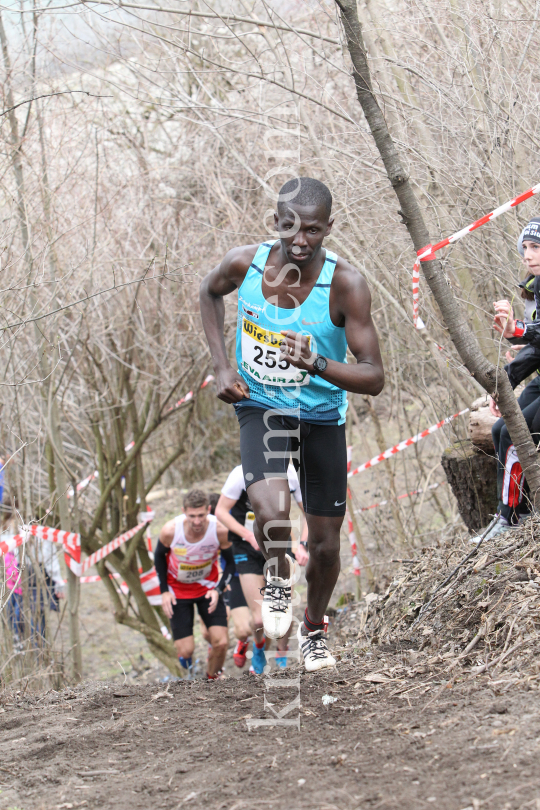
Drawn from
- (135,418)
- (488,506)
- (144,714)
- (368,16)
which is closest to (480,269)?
(488,506)

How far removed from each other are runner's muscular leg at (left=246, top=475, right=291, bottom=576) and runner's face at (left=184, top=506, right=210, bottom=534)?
11.5 ft

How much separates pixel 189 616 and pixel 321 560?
13.8 ft

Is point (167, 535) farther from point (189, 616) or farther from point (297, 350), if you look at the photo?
point (297, 350)

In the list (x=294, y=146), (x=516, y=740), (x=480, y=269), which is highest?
(x=294, y=146)

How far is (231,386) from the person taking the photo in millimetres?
3623

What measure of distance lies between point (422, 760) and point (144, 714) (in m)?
1.43

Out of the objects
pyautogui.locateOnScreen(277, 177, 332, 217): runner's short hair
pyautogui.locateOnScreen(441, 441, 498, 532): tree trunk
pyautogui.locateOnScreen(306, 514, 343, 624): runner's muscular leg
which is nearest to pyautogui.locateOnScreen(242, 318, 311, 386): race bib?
pyautogui.locateOnScreen(277, 177, 332, 217): runner's short hair

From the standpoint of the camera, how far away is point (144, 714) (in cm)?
333

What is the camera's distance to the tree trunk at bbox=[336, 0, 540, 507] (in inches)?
145

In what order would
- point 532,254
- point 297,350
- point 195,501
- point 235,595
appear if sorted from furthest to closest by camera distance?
point 235,595 < point 195,501 < point 532,254 < point 297,350

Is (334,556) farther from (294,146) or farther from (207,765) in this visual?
(294,146)

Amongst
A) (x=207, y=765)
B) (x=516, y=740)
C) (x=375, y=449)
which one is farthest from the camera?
(x=375, y=449)

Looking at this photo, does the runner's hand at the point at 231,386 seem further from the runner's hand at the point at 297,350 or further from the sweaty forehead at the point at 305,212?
the sweaty forehead at the point at 305,212

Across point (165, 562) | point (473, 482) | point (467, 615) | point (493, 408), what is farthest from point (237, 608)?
point (467, 615)
